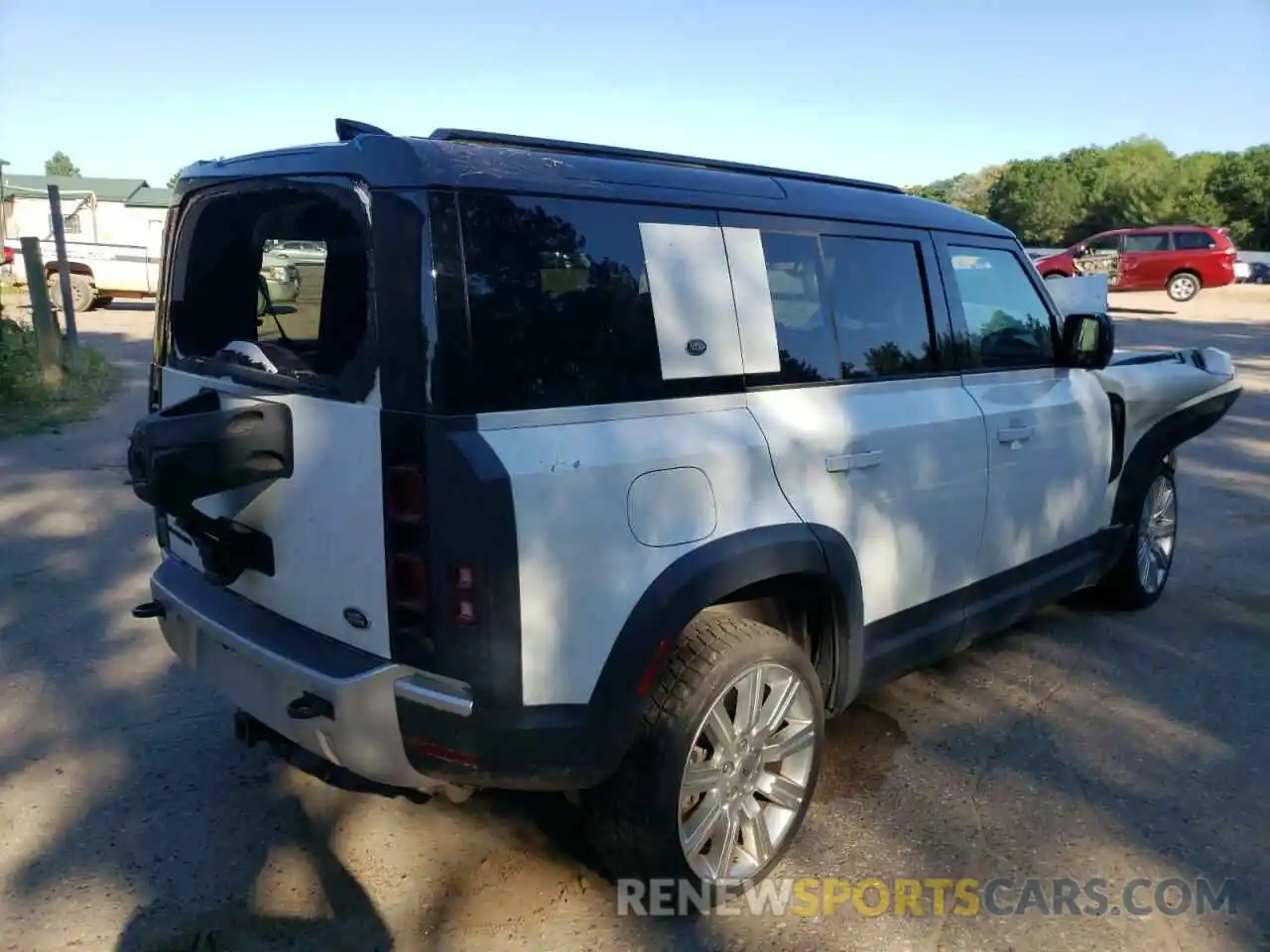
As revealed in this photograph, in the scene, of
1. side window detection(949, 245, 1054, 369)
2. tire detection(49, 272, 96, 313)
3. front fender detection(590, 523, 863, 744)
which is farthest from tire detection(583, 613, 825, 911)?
tire detection(49, 272, 96, 313)

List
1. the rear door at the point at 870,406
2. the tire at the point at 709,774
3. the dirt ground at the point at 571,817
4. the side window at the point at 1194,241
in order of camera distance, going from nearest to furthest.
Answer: the tire at the point at 709,774 < the dirt ground at the point at 571,817 < the rear door at the point at 870,406 < the side window at the point at 1194,241

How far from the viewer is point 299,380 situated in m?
2.58

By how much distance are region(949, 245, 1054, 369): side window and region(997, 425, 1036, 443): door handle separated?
0.26 metres

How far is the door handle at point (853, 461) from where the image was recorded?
2996 millimetres

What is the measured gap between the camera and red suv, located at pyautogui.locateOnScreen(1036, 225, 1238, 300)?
2441 cm

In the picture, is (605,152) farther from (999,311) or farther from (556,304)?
(999,311)

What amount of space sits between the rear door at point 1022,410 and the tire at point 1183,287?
2379cm

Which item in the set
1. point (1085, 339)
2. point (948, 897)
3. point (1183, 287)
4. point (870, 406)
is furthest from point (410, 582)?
point (1183, 287)

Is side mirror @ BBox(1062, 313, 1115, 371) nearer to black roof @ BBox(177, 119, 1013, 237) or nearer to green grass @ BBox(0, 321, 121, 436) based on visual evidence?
black roof @ BBox(177, 119, 1013, 237)

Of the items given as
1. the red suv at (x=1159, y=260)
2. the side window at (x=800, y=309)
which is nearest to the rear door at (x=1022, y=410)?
the side window at (x=800, y=309)

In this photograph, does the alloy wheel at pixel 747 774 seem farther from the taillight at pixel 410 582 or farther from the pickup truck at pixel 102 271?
the pickup truck at pixel 102 271

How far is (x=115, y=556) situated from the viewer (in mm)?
5609

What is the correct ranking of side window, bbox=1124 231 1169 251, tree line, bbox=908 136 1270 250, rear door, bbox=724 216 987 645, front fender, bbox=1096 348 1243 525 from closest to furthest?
rear door, bbox=724 216 987 645 < front fender, bbox=1096 348 1243 525 < side window, bbox=1124 231 1169 251 < tree line, bbox=908 136 1270 250

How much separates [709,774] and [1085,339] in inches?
103
